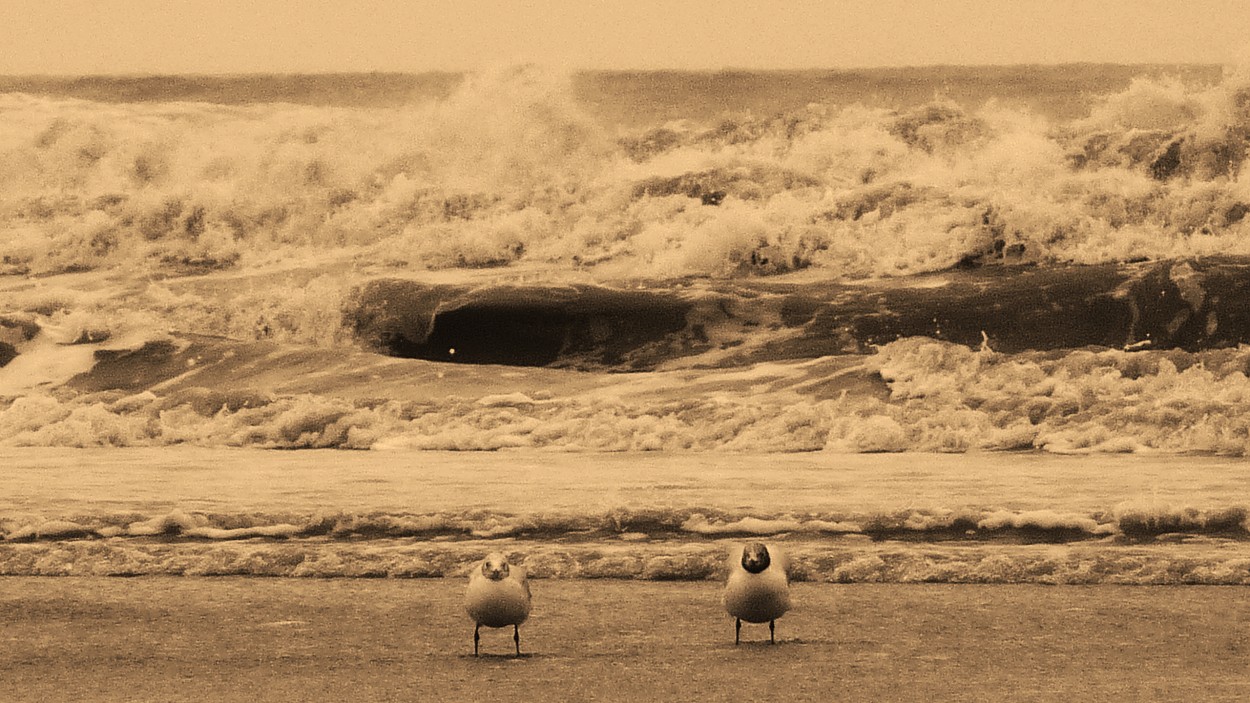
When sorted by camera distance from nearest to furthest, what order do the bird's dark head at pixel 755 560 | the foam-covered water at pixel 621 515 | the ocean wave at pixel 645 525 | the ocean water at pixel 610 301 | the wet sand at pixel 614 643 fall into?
the wet sand at pixel 614 643 < the bird's dark head at pixel 755 560 < the foam-covered water at pixel 621 515 < the ocean wave at pixel 645 525 < the ocean water at pixel 610 301

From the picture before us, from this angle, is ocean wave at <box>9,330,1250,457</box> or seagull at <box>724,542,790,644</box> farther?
ocean wave at <box>9,330,1250,457</box>

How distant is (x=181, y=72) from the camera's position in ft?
17.6

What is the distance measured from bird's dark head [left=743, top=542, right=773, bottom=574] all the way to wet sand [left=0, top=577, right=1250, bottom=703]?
0.18 m

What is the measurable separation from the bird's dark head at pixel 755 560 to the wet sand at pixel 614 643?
18cm

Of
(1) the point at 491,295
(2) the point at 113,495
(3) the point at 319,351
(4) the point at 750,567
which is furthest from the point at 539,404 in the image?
(4) the point at 750,567

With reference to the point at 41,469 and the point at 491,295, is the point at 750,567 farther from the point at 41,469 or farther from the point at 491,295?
the point at 41,469

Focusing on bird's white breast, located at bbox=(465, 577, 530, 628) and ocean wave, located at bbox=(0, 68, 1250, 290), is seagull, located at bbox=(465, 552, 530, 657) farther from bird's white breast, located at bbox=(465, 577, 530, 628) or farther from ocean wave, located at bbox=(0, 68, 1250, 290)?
ocean wave, located at bbox=(0, 68, 1250, 290)

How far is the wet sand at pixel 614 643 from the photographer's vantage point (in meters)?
2.95

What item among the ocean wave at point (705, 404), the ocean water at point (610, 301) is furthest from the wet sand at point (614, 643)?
the ocean wave at point (705, 404)

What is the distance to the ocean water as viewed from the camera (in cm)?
481

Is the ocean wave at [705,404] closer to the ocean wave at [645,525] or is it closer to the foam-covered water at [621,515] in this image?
the foam-covered water at [621,515]

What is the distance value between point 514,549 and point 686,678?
1379 mm

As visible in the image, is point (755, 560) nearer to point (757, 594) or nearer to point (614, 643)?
point (757, 594)

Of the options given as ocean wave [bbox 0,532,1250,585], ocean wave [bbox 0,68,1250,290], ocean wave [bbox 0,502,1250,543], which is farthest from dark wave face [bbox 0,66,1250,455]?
ocean wave [bbox 0,532,1250,585]
